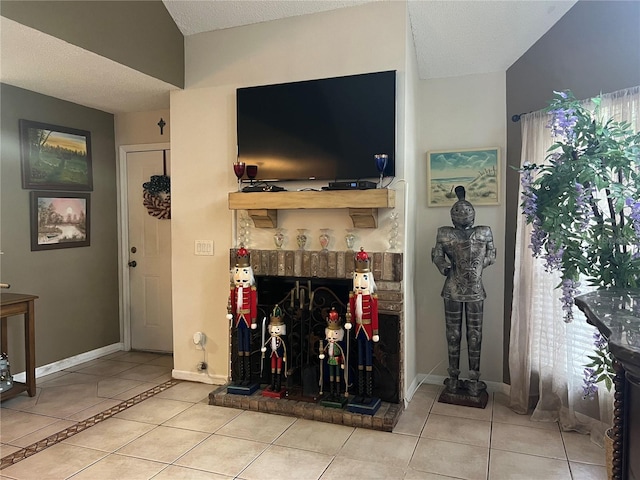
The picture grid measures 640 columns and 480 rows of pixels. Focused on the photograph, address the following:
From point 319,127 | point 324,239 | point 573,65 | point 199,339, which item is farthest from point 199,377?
point 573,65

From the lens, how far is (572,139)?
1928 mm

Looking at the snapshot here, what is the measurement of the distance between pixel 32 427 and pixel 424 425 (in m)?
2.58

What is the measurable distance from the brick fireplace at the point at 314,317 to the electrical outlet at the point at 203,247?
25 cm

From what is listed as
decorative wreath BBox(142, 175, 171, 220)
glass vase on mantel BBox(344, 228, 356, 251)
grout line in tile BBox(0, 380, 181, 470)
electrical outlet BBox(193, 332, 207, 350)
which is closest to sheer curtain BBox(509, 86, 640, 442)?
glass vase on mantel BBox(344, 228, 356, 251)

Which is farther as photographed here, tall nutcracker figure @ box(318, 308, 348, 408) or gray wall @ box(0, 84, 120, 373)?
gray wall @ box(0, 84, 120, 373)

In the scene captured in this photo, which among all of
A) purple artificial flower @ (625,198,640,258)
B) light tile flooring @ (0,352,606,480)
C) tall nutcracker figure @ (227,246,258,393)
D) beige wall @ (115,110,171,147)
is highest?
beige wall @ (115,110,171,147)

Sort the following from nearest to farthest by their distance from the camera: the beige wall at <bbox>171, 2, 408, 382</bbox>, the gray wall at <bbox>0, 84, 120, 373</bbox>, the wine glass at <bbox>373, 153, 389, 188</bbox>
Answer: the wine glass at <bbox>373, 153, 389, 188</bbox>
the beige wall at <bbox>171, 2, 408, 382</bbox>
the gray wall at <bbox>0, 84, 120, 373</bbox>

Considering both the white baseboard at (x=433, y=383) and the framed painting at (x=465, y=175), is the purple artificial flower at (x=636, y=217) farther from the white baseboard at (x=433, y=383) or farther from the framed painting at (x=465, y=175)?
the white baseboard at (x=433, y=383)

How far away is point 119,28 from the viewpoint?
3.18 meters

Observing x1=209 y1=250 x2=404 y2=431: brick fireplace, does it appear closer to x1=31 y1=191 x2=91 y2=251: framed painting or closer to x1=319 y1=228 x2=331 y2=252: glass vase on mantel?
x1=319 y1=228 x2=331 y2=252: glass vase on mantel

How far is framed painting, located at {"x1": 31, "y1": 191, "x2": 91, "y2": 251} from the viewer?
3873mm

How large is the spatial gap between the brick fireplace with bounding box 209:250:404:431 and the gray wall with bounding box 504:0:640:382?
1033 millimetres

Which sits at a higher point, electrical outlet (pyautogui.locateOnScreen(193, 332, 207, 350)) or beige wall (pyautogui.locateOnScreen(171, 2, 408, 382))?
beige wall (pyautogui.locateOnScreen(171, 2, 408, 382))

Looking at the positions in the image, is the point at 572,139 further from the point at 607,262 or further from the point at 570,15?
the point at 570,15
